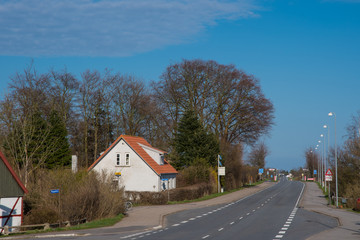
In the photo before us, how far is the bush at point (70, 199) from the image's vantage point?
1070 inches

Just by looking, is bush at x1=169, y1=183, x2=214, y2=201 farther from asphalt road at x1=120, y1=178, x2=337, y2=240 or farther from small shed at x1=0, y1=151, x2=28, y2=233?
small shed at x1=0, y1=151, x2=28, y2=233

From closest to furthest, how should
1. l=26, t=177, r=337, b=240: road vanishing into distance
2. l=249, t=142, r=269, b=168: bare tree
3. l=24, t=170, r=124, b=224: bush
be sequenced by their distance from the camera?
1. l=26, t=177, r=337, b=240: road vanishing into distance
2. l=24, t=170, r=124, b=224: bush
3. l=249, t=142, r=269, b=168: bare tree

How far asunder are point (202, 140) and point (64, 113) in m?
18.2

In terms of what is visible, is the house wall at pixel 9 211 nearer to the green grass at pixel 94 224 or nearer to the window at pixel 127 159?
the green grass at pixel 94 224

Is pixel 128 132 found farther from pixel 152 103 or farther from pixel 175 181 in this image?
pixel 175 181

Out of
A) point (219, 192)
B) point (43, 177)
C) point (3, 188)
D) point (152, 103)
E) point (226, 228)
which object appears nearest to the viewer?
point (226, 228)

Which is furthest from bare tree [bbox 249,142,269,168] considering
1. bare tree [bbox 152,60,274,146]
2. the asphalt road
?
the asphalt road

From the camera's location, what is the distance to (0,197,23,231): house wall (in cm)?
2588

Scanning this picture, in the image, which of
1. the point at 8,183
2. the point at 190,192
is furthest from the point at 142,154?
the point at 8,183

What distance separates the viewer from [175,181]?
53844 mm

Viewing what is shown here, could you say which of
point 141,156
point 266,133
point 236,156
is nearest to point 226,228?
point 141,156

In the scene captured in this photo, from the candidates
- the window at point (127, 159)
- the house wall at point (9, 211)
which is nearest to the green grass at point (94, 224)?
the house wall at point (9, 211)

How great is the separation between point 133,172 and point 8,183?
21.8 m

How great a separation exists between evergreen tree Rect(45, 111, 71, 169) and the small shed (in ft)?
94.4
